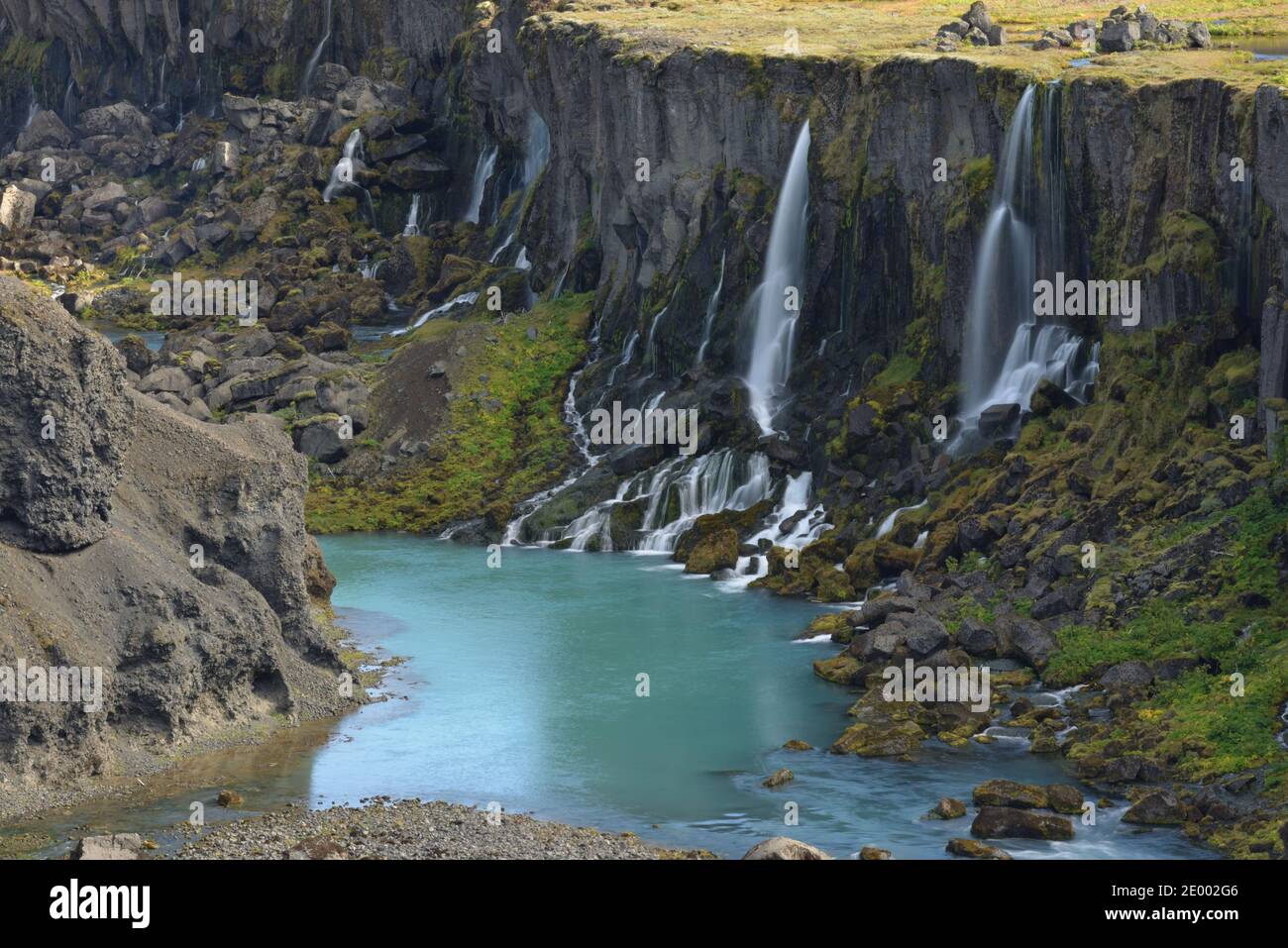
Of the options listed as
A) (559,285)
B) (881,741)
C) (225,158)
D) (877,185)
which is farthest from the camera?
(225,158)

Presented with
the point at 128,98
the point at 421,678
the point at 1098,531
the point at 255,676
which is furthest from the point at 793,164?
the point at 128,98

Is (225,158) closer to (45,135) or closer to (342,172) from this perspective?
(342,172)

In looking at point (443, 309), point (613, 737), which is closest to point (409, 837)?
point (613, 737)

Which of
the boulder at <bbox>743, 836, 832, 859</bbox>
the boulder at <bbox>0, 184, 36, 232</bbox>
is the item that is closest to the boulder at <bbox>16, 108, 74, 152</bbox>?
the boulder at <bbox>0, 184, 36, 232</bbox>

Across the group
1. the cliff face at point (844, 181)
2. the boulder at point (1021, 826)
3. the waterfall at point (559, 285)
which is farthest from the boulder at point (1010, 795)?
the waterfall at point (559, 285)

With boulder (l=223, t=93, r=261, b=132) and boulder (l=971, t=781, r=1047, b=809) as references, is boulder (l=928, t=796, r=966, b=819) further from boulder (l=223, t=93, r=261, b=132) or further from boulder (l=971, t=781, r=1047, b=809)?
boulder (l=223, t=93, r=261, b=132)

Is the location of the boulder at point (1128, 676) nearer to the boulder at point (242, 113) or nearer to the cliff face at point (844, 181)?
the cliff face at point (844, 181)
